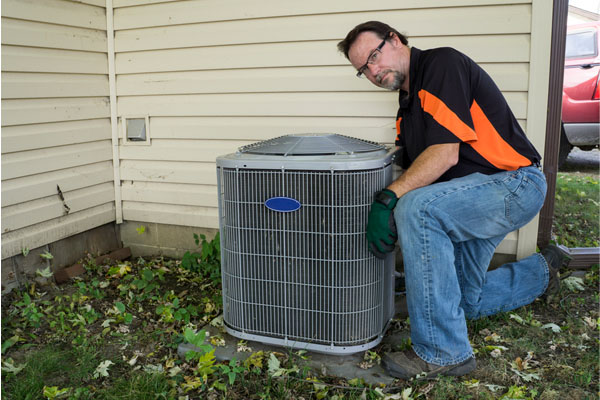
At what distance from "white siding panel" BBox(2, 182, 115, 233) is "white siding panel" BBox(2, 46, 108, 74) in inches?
33.4

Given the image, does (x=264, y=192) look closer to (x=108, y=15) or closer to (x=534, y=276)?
(x=534, y=276)

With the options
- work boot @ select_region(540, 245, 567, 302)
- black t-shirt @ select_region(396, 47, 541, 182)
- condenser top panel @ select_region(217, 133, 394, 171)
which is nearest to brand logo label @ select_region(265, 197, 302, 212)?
condenser top panel @ select_region(217, 133, 394, 171)

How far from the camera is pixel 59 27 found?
3.56 meters

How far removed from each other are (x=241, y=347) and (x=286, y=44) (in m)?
1.96

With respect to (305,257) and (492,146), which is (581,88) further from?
(305,257)

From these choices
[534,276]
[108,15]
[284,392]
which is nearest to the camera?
[284,392]

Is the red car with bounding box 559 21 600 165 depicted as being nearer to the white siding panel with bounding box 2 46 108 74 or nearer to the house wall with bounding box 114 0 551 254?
the house wall with bounding box 114 0 551 254

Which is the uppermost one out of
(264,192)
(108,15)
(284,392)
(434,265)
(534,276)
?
(108,15)

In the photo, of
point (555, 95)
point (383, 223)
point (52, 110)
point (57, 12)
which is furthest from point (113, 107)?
point (555, 95)

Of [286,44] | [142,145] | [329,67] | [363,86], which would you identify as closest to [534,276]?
[363,86]

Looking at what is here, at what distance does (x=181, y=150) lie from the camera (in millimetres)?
3928

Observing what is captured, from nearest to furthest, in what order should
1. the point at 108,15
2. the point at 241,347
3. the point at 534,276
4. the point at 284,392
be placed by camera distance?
the point at 284,392 < the point at 241,347 < the point at 534,276 < the point at 108,15

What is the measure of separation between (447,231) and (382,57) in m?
0.91

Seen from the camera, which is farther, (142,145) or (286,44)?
(142,145)
